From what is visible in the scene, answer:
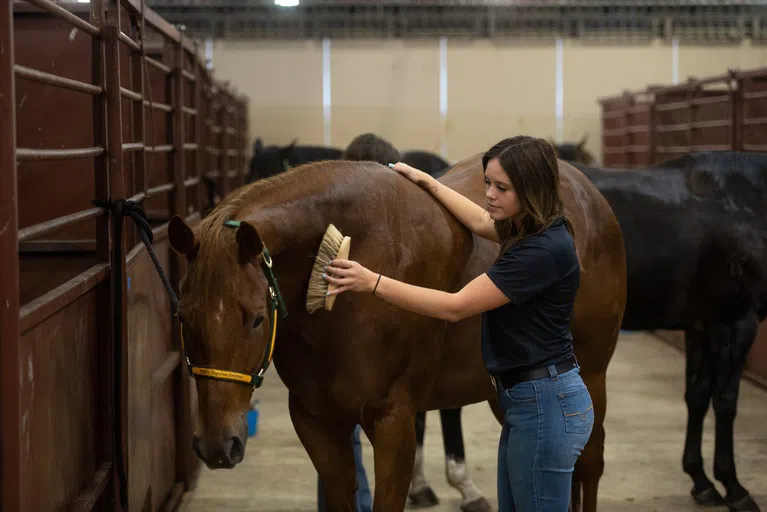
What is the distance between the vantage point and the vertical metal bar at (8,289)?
5.23ft

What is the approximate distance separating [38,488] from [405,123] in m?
10.7

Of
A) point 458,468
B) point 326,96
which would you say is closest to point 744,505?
point 458,468

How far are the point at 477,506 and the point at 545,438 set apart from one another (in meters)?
1.84

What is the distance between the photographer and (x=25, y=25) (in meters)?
3.38

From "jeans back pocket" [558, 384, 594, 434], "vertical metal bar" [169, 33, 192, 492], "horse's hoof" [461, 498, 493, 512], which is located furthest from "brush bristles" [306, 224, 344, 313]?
"horse's hoof" [461, 498, 493, 512]

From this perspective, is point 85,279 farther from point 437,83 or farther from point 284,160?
point 437,83

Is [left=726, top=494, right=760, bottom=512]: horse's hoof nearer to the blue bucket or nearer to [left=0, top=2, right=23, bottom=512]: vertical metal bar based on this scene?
the blue bucket

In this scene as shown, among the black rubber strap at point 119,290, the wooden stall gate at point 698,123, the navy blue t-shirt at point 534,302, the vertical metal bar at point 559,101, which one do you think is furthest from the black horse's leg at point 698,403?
the vertical metal bar at point 559,101

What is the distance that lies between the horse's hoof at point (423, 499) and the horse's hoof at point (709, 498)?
120 cm

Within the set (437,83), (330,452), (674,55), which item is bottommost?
(330,452)

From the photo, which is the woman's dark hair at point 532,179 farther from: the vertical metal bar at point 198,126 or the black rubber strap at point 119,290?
the vertical metal bar at point 198,126

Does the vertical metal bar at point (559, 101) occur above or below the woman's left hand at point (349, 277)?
above

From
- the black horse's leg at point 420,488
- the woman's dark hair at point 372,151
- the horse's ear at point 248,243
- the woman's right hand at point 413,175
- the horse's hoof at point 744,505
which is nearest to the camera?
the horse's ear at point 248,243

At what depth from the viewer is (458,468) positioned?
12.8ft
